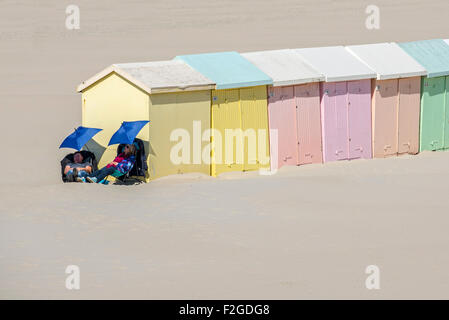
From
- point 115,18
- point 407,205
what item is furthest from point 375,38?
point 407,205

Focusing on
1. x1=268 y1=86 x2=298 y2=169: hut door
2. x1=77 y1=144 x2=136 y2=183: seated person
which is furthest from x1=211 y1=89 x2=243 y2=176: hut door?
x1=77 y1=144 x2=136 y2=183: seated person

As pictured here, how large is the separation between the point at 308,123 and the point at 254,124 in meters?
1.22

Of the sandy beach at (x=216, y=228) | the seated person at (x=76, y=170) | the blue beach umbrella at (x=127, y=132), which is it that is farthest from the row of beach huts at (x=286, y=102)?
the seated person at (x=76, y=170)

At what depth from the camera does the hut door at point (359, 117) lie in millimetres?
20083

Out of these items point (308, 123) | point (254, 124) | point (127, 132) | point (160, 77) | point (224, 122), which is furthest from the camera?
point (308, 123)

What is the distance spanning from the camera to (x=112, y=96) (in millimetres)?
18047

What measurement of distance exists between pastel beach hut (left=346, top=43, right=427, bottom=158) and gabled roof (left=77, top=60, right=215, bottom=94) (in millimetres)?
3777

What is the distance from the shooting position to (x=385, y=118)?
808 inches

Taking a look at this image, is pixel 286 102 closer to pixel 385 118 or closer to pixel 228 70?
pixel 228 70

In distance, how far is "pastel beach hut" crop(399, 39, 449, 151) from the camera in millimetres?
21141

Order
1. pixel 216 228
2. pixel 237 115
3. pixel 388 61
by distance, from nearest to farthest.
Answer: pixel 216 228 → pixel 237 115 → pixel 388 61

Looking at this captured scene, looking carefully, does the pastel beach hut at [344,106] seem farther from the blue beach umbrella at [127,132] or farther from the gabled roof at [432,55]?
the blue beach umbrella at [127,132]

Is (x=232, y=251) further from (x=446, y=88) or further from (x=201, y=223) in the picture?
(x=446, y=88)

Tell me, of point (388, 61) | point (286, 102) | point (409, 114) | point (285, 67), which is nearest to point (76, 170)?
point (286, 102)
